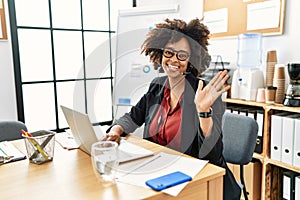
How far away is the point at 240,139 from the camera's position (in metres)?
1.64

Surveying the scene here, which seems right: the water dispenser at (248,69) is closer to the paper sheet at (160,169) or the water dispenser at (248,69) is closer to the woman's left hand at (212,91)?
the woman's left hand at (212,91)

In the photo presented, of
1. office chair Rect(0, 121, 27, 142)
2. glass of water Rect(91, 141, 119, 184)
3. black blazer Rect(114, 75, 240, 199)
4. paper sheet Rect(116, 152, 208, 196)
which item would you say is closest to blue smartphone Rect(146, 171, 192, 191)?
paper sheet Rect(116, 152, 208, 196)

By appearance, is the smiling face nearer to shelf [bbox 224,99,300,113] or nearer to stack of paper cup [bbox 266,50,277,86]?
shelf [bbox 224,99,300,113]

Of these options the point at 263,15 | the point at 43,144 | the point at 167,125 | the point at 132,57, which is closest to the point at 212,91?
the point at 167,125

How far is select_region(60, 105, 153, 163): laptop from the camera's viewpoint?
1105 millimetres

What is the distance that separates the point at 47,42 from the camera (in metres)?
2.87

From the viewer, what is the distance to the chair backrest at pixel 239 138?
62.8 inches

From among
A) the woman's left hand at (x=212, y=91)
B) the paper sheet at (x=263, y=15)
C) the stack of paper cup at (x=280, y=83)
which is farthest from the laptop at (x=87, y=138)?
the paper sheet at (x=263, y=15)

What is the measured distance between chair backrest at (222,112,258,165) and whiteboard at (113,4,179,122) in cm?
122

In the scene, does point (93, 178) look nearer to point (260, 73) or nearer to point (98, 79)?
point (260, 73)

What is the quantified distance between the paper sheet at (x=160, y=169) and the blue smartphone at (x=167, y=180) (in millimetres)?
15

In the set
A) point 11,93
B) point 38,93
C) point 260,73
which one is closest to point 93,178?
point 260,73

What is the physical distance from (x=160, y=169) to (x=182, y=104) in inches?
18.8

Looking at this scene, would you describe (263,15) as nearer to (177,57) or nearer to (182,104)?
(177,57)
